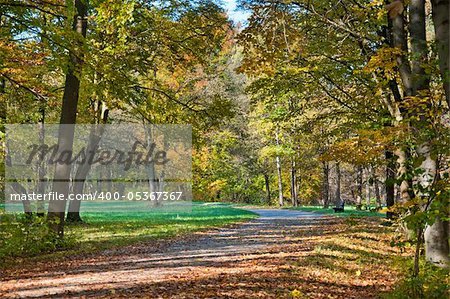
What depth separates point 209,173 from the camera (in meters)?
48.1

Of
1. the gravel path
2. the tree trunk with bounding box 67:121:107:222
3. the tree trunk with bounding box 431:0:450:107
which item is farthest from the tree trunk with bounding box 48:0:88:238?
the tree trunk with bounding box 431:0:450:107

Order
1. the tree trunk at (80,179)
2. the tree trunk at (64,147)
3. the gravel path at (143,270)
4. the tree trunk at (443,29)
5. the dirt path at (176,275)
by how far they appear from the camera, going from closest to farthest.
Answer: the tree trunk at (443,29), the dirt path at (176,275), the gravel path at (143,270), the tree trunk at (64,147), the tree trunk at (80,179)

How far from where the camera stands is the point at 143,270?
27.3 feet

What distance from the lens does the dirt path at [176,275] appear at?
6406mm

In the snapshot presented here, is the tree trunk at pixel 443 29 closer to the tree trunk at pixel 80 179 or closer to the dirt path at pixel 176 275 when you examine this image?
the dirt path at pixel 176 275

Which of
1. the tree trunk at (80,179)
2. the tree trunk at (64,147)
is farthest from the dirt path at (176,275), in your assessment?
the tree trunk at (80,179)

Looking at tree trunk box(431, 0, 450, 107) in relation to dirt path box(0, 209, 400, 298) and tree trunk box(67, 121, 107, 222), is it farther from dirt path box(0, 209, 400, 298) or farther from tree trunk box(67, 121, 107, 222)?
tree trunk box(67, 121, 107, 222)

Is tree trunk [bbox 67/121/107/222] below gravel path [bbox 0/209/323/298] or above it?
above

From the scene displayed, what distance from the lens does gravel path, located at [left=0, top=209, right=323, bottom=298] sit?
659cm

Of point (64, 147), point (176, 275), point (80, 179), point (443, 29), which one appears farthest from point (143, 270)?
point (80, 179)

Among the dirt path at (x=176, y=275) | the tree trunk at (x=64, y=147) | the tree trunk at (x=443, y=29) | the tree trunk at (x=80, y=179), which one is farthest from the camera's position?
the tree trunk at (x=80, y=179)

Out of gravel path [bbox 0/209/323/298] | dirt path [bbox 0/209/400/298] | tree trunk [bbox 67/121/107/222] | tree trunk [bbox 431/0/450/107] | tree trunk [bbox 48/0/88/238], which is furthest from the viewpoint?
tree trunk [bbox 67/121/107/222]

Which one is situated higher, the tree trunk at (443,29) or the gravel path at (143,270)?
the tree trunk at (443,29)

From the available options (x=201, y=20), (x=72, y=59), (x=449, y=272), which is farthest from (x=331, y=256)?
(x=201, y=20)
